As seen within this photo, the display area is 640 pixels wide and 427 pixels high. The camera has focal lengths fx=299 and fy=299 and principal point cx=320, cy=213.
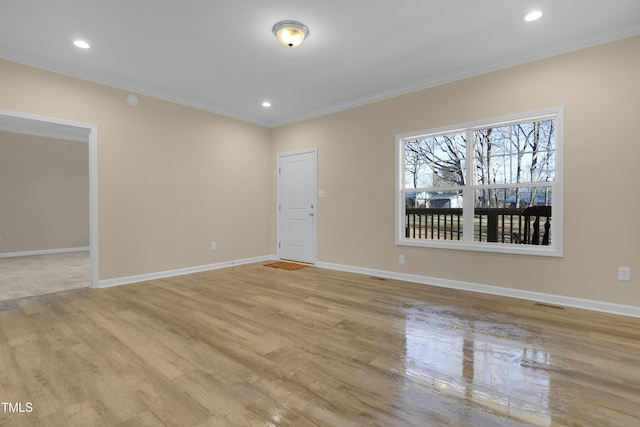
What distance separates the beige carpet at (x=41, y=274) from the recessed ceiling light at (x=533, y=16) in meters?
5.76

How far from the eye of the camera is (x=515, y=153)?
11.6 ft

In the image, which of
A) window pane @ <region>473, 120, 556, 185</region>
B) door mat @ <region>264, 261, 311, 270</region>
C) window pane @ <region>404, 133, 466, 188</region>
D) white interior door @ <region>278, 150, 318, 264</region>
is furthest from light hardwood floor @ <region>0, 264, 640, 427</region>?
white interior door @ <region>278, 150, 318, 264</region>

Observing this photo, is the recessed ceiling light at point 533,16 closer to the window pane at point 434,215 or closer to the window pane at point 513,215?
the window pane at point 513,215

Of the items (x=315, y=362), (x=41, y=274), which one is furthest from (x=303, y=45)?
(x=41, y=274)

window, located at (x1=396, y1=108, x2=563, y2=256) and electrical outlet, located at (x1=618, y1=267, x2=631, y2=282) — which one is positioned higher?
window, located at (x1=396, y1=108, x2=563, y2=256)

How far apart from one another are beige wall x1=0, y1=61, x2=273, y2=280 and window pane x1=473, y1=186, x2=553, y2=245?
3.83m

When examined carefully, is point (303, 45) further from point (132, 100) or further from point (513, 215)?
point (513, 215)

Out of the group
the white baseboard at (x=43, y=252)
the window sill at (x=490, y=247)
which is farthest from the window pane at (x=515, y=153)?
the white baseboard at (x=43, y=252)

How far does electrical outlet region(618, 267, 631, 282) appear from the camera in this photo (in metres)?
2.88

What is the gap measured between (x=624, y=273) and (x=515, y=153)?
5.18 ft

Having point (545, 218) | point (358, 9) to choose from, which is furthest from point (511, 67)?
point (358, 9)

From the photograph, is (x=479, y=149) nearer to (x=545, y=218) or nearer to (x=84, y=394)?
(x=545, y=218)

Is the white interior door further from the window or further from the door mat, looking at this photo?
the window

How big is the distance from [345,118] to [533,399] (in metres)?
4.23
